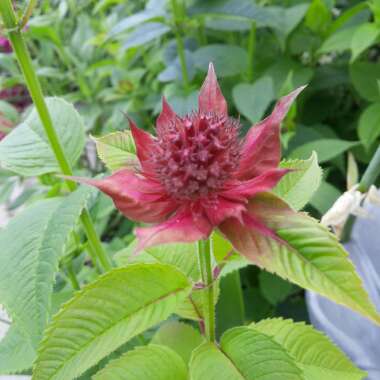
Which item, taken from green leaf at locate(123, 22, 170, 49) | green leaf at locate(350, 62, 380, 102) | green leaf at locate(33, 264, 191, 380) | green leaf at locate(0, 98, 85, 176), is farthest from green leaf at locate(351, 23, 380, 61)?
green leaf at locate(33, 264, 191, 380)

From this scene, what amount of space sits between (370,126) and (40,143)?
1.76 ft

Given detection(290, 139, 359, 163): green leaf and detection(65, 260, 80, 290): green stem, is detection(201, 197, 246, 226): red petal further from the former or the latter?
detection(290, 139, 359, 163): green leaf

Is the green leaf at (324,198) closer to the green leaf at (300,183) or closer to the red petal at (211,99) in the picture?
the green leaf at (300,183)

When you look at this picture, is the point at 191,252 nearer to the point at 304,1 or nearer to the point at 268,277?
the point at 268,277

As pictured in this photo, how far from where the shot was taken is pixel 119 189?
1.02 feet

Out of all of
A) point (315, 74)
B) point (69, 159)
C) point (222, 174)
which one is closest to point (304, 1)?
point (315, 74)

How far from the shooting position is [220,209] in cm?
31

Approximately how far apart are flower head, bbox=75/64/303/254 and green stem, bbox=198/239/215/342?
0.03 m

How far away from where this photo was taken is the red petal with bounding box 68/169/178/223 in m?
0.31

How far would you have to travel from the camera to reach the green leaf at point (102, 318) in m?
0.32

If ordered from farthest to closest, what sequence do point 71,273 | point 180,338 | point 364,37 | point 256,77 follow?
point 256,77 → point 364,37 → point 71,273 → point 180,338

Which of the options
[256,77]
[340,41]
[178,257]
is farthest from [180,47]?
[178,257]

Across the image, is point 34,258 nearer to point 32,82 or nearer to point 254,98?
point 32,82

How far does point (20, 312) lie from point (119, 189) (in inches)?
5.4
